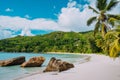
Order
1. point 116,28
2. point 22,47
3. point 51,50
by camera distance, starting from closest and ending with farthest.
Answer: point 116,28, point 51,50, point 22,47

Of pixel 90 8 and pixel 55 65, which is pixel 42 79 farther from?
pixel 90 8

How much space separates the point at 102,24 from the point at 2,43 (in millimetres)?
166441

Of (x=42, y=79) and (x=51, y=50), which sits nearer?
(x=42, y=79)

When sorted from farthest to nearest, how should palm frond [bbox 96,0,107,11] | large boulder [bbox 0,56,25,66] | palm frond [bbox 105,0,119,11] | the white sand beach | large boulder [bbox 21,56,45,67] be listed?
palm frond [bbox 96,0,107,11] → palm frond [bbox 105,0,119,11] → large boulder [bbox 0,56,25,66] → large boulder [bbox 21,56,45,67] → the white sand beach

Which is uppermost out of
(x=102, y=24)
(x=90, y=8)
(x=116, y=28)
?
(x=90, y=8)

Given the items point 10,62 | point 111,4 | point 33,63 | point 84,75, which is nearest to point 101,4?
point 111,4

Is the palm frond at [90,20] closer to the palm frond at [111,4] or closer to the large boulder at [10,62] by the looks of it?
the palm frond at [111,4]

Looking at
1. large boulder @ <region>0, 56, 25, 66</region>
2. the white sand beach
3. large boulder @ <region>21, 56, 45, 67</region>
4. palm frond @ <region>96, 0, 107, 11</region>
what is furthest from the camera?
palm frond @ <region>96, 0, 107, 11</region>

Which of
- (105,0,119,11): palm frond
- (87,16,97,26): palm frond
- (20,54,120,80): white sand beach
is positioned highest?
(105,0,119,11): palm frond

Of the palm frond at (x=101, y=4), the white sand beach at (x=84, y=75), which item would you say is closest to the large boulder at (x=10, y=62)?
the white sand beach at (x=84, y=75)

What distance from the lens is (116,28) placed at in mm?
20219

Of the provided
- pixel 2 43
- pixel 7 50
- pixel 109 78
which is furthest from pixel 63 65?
pixel 2 43

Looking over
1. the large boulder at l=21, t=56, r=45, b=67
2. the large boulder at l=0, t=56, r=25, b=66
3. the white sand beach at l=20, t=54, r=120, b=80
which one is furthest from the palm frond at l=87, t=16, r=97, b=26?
the white sand beach at l=20, t=54, r=120, b=80

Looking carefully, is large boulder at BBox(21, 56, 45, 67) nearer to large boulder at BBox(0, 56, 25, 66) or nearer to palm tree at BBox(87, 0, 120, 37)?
large boulder at BBox(0, 56, 25, 66)
